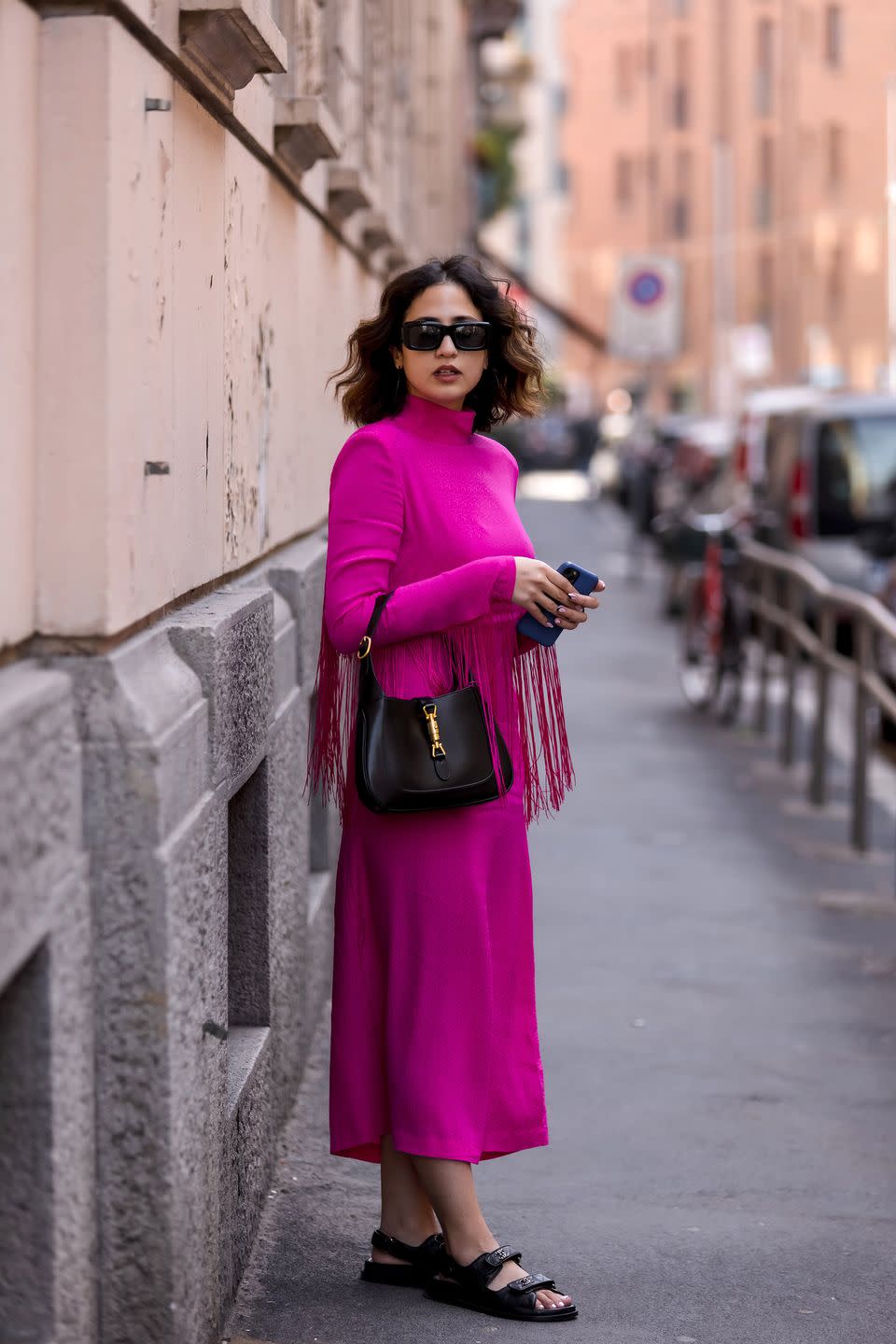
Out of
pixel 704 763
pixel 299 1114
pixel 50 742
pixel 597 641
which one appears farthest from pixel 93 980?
pixel 597 641

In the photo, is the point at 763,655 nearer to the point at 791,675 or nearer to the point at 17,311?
the point at 791,675

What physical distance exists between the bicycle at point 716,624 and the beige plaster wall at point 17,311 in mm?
10603

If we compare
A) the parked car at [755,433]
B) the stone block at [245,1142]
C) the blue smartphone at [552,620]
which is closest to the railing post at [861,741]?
the stone block at [245,1142]

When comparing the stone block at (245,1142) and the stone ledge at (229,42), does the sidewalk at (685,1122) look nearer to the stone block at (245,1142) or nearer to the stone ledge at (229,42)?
the stone block at (245,1142)

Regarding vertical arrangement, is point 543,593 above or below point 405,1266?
above

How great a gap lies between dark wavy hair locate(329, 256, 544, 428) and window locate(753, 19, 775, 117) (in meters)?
79.2

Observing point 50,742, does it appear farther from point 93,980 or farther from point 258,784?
point 258,784

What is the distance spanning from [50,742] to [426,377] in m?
1.39

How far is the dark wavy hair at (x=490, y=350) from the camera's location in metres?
4.18

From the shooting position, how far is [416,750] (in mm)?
3957

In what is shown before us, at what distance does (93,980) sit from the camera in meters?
3.21

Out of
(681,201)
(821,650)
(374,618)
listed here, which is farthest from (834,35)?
(374,618)

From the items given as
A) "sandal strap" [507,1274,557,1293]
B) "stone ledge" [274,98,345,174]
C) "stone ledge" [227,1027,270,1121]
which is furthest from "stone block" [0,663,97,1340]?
"stone ledge" [274,98,345,174]

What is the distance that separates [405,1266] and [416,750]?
1.02 m
